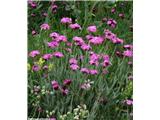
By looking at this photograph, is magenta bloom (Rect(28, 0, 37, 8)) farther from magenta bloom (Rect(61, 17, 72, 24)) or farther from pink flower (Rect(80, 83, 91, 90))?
pink flower (Rect(80, 83, 91, 90))

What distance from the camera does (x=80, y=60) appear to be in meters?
3.29

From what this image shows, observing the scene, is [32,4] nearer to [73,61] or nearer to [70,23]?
[70,23]

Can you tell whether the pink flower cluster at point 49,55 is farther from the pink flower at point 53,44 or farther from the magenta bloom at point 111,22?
the magenta bloom at point 111,22

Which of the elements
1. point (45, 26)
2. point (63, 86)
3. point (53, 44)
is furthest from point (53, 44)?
point (63, 86)

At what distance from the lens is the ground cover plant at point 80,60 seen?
10.5 feet

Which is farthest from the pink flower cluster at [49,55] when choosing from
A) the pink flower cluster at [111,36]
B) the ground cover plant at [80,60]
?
the pink flower cluster at [111,36]

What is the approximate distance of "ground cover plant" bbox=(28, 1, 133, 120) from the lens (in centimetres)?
321

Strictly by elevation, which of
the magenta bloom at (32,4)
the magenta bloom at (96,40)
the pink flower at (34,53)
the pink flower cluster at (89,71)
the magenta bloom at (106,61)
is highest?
the magenta bloom at (32,4)

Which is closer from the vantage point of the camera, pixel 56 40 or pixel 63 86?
pixel 63 86

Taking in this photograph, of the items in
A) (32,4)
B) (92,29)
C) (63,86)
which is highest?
(32,4)

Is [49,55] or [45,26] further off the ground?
[45,26]

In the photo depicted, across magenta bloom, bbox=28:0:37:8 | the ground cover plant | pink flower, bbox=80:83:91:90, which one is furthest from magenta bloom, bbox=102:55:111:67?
magenta bloom, bbox=28:0:37:8
